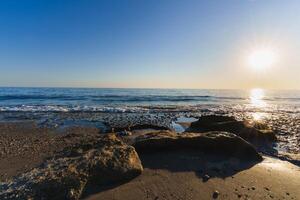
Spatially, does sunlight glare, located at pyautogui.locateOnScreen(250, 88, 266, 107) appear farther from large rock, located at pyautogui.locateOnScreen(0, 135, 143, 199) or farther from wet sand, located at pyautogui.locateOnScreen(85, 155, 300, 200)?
large rock, located at pyautogui.locateOnScreen(0, 135, 143, 199)

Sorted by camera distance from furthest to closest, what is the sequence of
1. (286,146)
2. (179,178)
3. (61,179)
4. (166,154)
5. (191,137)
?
(286,146) < (191,137) < (166,154) < (179,178) < (61,179)

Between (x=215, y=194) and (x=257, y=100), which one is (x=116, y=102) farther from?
(x=215, y=194)

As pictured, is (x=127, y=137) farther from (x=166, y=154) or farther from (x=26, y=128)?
(x=26, y=128)

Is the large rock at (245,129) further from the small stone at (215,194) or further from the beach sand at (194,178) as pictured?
the small stone at (215,194)

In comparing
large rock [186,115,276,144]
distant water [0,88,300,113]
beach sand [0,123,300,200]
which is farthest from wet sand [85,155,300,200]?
distant water [0,88,300,113]

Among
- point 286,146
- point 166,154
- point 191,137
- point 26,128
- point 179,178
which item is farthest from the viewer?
point 26,128

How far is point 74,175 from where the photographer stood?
187 inches

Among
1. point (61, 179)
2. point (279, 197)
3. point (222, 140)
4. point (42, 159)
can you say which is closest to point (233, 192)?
point (279, 197)

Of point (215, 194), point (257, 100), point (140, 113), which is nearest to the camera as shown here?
point (215, 194)

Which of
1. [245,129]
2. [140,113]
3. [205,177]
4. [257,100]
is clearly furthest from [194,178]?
[257,100]

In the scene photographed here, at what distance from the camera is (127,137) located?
34.2 feet

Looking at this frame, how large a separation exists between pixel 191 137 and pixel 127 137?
3.95 meters

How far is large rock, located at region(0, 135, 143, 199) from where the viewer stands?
430 centimetres

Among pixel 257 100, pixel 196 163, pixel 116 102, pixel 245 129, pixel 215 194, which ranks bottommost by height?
pixel 257 100
